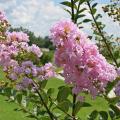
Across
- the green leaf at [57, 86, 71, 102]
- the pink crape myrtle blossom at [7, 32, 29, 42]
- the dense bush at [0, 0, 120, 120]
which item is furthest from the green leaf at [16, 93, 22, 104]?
the green leaf at [57, 86, 71, 102]

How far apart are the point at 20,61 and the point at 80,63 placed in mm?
713

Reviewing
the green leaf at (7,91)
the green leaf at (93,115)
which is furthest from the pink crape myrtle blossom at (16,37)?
the green leaf at (93,115)

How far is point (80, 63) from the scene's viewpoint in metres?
1.73

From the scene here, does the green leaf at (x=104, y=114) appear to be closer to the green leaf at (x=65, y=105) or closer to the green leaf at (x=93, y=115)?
the green leaf at (x=93, y=115)

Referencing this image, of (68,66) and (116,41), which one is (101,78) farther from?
(116,41)

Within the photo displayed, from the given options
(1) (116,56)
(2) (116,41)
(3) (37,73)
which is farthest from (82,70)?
(2) (116,41)

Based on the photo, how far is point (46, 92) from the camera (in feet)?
8.23

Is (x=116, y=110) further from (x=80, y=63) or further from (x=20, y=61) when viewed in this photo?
(x=20, y=61)

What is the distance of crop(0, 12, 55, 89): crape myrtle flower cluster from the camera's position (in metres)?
2.33

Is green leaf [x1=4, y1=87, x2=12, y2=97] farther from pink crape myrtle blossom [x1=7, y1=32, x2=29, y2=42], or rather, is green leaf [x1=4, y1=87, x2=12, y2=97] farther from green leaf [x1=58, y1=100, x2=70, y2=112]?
green leaf [x1=58, y1=100, x2=70, y2=112]

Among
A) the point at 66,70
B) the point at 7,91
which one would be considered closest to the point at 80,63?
the point at 66,70

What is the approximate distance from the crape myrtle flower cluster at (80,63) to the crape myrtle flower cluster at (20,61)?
558 millimetres

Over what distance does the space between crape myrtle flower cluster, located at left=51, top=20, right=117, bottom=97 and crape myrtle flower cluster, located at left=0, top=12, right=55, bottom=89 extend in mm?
558

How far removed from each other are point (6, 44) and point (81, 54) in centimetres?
76
